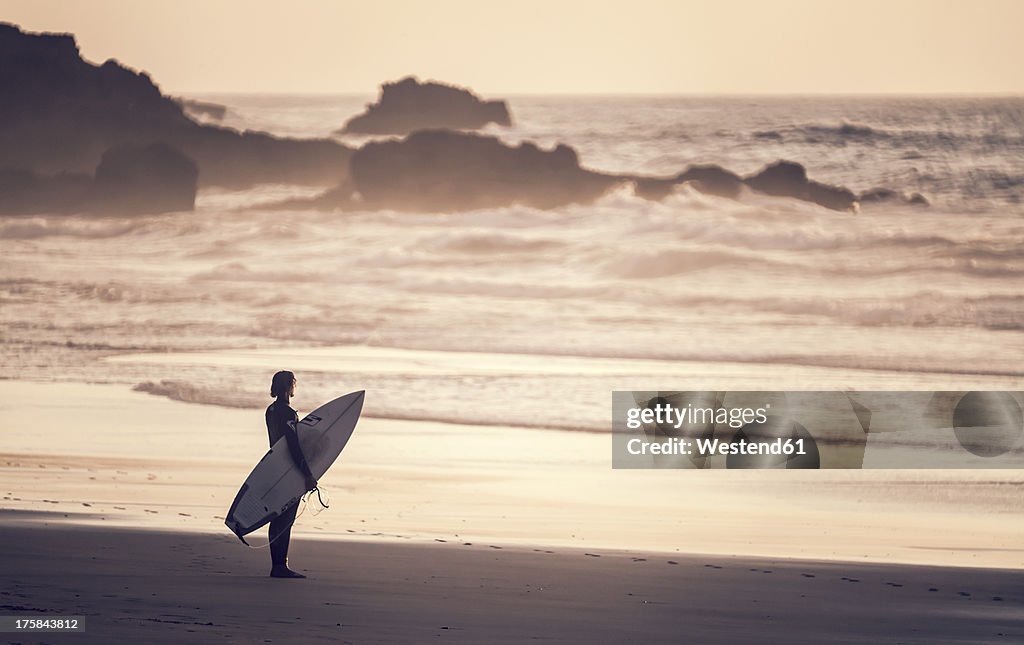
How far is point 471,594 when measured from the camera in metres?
8.59

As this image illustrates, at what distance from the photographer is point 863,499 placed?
1303 cm

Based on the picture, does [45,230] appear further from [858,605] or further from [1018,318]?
[858,605]

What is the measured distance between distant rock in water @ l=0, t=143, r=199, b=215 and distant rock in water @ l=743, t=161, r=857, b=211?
19.2m

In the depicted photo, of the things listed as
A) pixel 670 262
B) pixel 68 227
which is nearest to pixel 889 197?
pixel 670 262

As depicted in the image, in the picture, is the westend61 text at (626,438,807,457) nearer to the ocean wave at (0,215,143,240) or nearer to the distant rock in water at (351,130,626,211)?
the distant rock in water at (351,130,626,211)

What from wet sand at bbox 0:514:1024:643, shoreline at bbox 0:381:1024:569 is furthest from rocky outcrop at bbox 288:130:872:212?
wet sand at bbox 0:514:1024:643

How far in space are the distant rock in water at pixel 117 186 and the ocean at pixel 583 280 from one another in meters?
0.74

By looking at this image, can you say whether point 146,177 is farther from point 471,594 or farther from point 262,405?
point 471,594

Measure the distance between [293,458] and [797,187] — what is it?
133 feet

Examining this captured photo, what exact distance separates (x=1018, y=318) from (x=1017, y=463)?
22262 mm

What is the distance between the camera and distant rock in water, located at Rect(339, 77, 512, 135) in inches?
1959

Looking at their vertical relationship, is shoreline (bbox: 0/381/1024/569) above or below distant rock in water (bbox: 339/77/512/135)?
below

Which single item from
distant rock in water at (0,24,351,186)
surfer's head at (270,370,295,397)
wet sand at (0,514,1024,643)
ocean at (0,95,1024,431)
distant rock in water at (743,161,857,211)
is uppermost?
distant rock in water at (0,24,351,186)

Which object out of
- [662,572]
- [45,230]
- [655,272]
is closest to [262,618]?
[662,572]
